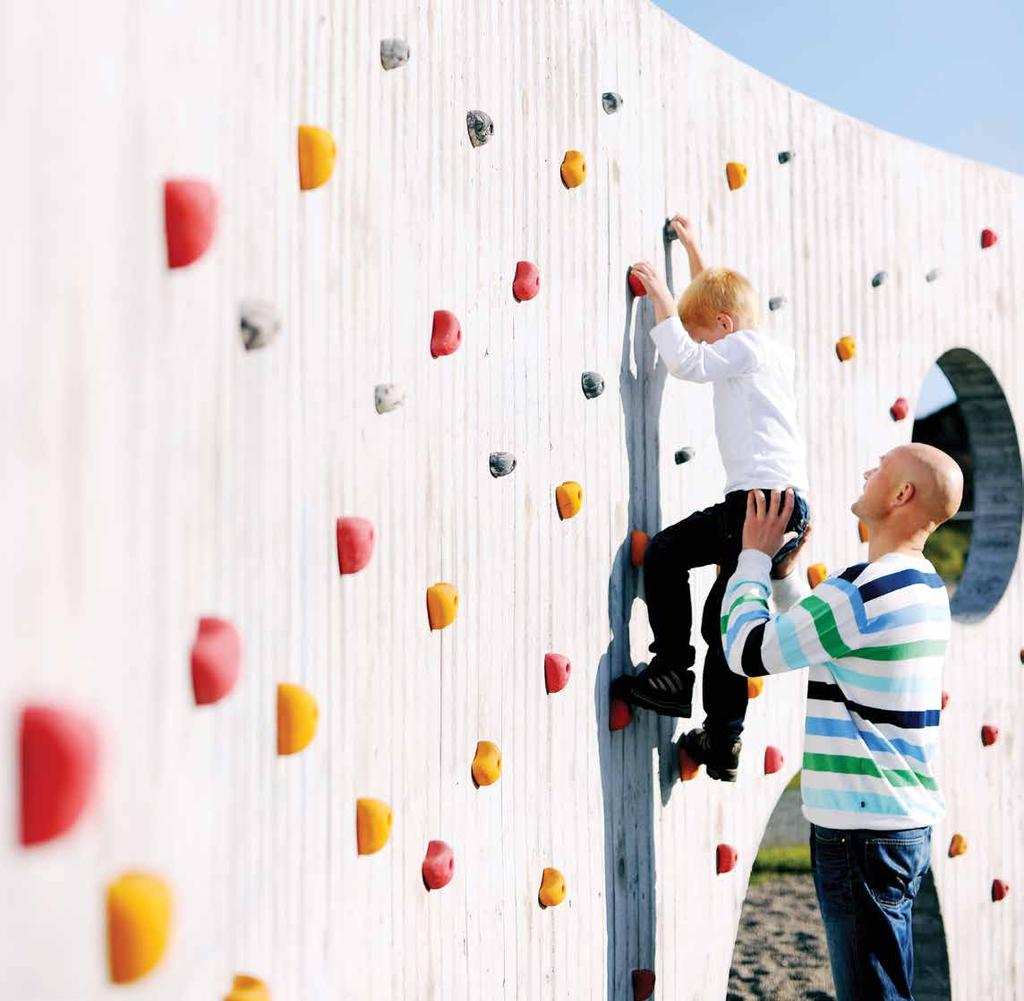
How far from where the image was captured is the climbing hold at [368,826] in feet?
7.15

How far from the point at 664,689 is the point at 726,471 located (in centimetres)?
57

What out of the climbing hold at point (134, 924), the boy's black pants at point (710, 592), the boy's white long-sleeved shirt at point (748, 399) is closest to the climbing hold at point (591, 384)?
the boy's white long-sleeved shirt at point (748, 399)

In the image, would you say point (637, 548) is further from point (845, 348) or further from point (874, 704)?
point (845, 348)

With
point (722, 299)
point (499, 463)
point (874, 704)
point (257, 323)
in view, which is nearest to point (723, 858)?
point (874, 704)

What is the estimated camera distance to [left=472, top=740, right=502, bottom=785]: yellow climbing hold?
8.20 ft

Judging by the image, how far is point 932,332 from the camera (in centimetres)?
427

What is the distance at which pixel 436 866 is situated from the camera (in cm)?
235

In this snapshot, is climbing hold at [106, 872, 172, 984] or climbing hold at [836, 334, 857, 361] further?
climbing hold at [836, 334, 857, 361]

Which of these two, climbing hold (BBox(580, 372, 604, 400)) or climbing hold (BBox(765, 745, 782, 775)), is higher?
climbing hold (BBox(580, 372, 604, 400))

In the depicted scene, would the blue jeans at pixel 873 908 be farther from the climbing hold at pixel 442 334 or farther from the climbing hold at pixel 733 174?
the climbing hold at pixel 733 174

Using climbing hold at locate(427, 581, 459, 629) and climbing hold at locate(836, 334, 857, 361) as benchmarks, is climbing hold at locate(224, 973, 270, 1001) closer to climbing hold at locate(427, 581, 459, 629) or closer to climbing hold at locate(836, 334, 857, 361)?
climbing hold at locate(427, 581, 459, 629)

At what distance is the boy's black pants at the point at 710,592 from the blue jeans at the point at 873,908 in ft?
1.82

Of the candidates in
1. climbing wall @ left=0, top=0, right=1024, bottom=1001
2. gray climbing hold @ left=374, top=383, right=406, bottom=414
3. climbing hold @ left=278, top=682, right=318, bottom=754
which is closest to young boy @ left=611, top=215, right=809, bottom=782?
→ climbing wall @ left=0, top=0, right=1024, bottom=1001

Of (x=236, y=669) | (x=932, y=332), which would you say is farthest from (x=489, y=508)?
(x=932, y=332)
